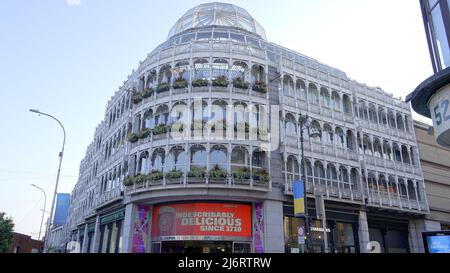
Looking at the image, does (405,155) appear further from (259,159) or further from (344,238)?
(259,159)

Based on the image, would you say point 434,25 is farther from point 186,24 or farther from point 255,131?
point 186,24

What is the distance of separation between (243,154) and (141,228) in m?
9.72

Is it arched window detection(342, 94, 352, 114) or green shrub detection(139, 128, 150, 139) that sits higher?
arched window detection(342, 94, 352, 114)

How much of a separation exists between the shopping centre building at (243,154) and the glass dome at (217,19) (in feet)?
0.53

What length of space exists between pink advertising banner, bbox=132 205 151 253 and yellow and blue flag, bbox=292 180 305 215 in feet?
37.2

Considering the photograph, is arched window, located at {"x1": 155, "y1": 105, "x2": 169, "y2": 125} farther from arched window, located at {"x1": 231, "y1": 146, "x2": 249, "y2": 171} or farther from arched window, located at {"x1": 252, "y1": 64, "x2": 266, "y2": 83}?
arched window, located at {"x1": 252, "y1": 64, "x2": 266, "y2": 83}

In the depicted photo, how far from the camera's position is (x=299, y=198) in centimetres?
2438

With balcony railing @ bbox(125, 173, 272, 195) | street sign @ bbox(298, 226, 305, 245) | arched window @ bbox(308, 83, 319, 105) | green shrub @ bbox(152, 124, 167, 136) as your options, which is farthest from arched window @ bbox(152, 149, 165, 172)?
arched window @ bbox(308, 83, 319, 105)

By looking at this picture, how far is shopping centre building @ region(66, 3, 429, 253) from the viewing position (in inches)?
999

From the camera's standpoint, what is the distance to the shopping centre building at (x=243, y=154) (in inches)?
999

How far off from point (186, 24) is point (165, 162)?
16.5 metres

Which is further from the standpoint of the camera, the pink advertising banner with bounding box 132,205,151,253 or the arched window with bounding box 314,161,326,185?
the arched window with bounding box 314,161,326,185

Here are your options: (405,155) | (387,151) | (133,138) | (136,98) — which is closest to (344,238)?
(387,151)
